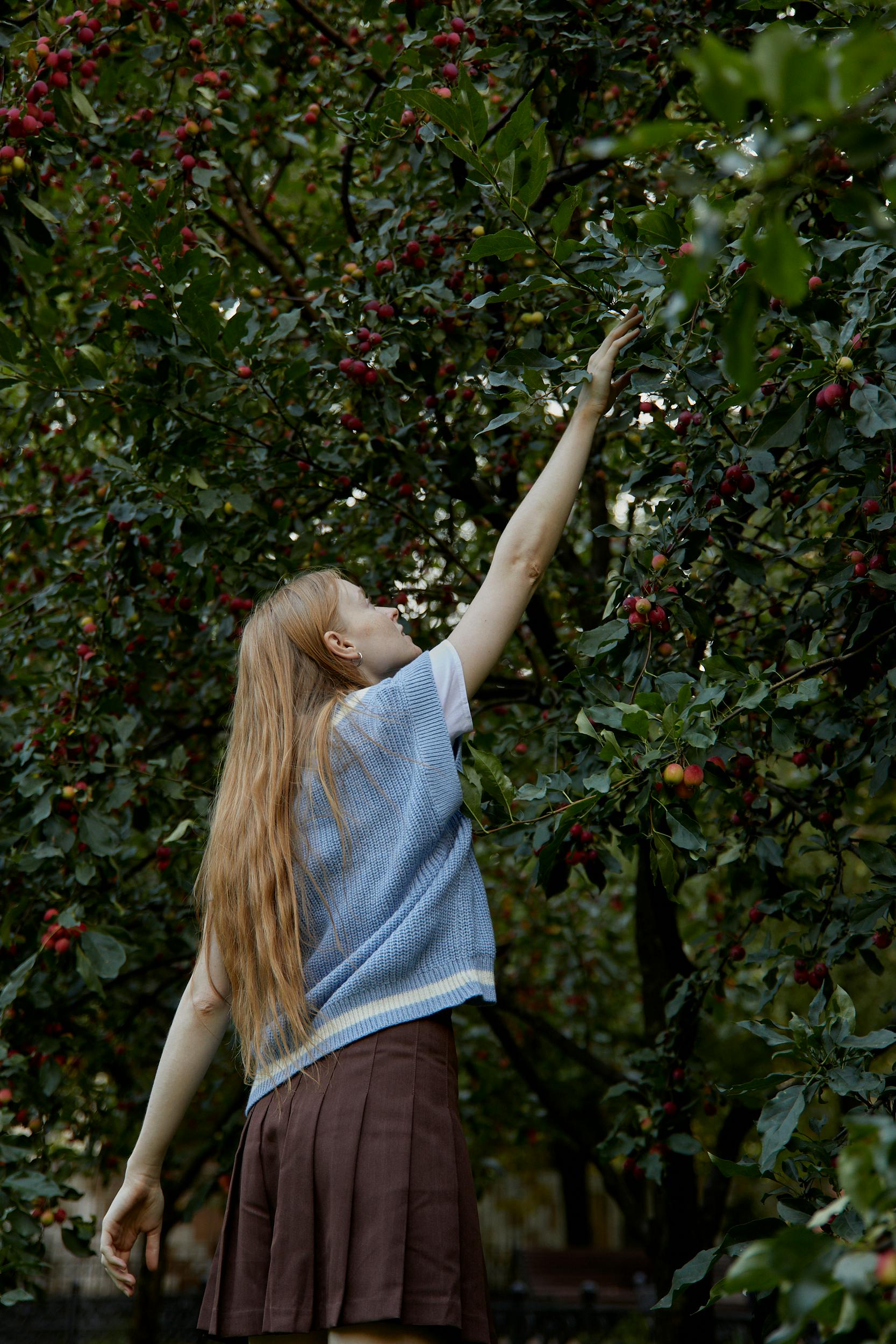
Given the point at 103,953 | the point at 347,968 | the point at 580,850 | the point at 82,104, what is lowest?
the point at 580,850

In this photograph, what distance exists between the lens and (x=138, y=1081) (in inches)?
225

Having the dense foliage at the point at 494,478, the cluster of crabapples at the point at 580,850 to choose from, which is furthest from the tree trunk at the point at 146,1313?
the cluster of crabapples at the point at 580,850

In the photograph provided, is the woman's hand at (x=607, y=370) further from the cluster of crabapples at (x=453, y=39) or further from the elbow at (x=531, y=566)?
the cluster of crabapples at (x=453, y=39)

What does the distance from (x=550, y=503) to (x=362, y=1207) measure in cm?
108

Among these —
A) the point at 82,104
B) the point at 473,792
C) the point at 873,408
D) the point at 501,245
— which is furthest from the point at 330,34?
the point at 473,792

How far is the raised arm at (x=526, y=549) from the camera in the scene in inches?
72.3

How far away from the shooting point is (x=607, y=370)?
6.52 ft

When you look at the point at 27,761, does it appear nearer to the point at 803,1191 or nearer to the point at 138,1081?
the point at 803,1191

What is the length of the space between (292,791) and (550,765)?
2245 millimetres

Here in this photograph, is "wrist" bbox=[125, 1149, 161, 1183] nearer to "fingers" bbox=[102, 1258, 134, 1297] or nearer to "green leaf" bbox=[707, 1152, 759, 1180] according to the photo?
"fingers" bbox=[102, 1258, 134, 1297]

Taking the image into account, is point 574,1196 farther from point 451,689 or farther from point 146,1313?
point 451,689

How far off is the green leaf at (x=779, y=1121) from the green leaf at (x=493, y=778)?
23.2 inches

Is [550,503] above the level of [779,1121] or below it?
above

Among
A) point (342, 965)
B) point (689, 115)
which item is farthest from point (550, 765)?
point (342, 965)
